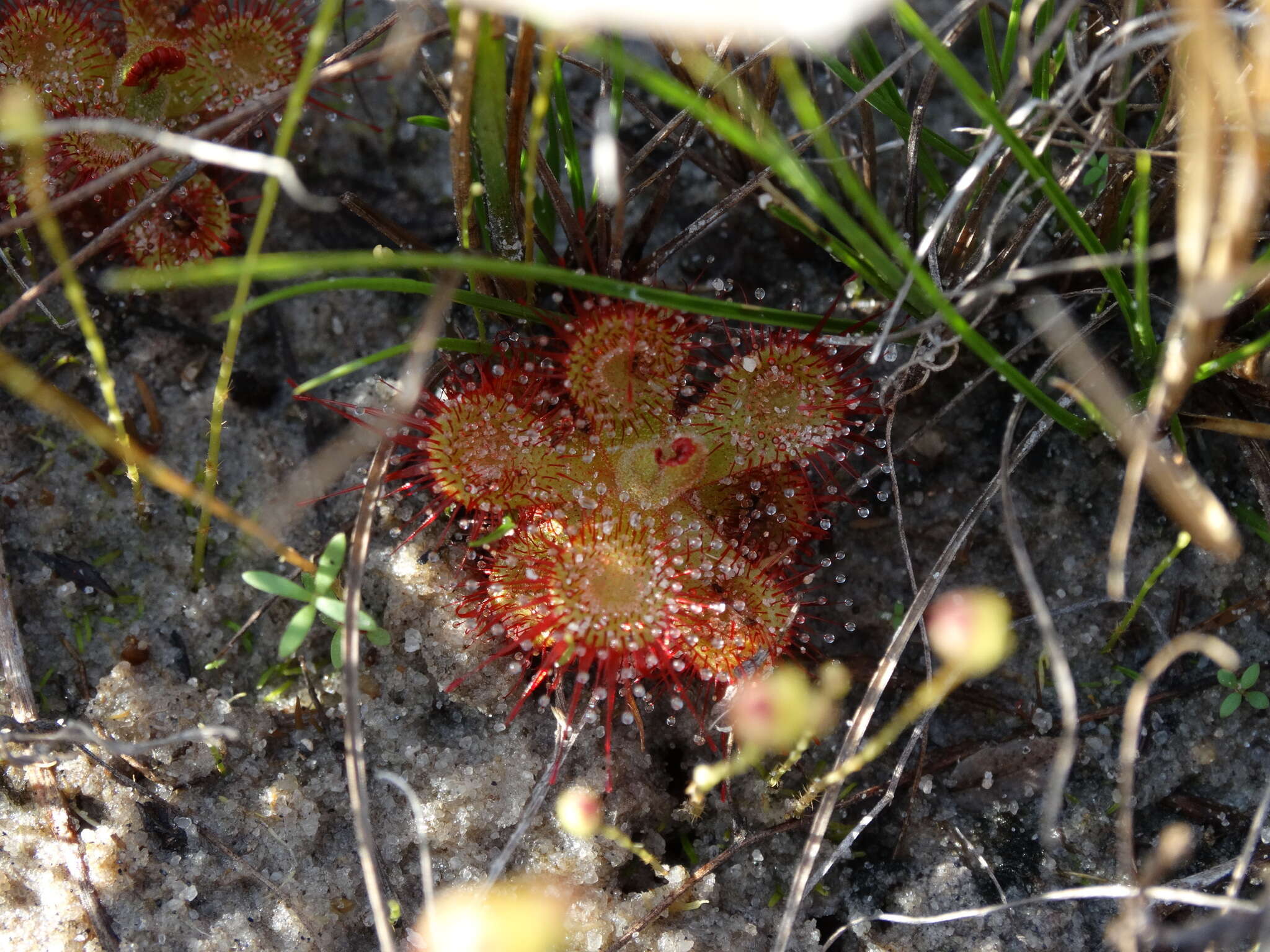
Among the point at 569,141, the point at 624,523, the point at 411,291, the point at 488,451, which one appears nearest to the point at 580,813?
the point at 624,523

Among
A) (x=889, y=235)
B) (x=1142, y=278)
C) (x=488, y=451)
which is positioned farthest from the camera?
(x=488, y=451)

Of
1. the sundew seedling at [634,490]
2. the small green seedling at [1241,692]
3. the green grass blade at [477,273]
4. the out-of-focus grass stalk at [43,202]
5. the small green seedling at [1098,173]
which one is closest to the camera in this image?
the green grass blade at [477,273]

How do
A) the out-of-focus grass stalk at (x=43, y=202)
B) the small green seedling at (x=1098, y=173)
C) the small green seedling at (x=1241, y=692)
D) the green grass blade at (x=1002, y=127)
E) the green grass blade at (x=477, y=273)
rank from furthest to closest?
the small green seedling at (x=1098, y=173) → the small green seedling at (x=1241, y=692) → the out-of-focus grass stalk at (x=43, y=202) → the green grass blade at (x=1002, y=127) → the green grass blade at (x=477, y=273)

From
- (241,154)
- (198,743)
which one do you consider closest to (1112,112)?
(241,154)

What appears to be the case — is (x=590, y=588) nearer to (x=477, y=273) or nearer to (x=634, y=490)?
(x=634, y=490)

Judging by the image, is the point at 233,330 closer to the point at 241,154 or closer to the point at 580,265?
the point at 241,154

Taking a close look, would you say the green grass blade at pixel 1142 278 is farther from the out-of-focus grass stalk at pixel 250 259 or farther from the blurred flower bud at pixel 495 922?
the blurred flower bud at pixel 495 922

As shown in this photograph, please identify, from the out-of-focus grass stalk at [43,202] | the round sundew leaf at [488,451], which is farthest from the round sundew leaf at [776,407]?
the out-of-focus grass stalk at [43,202]
